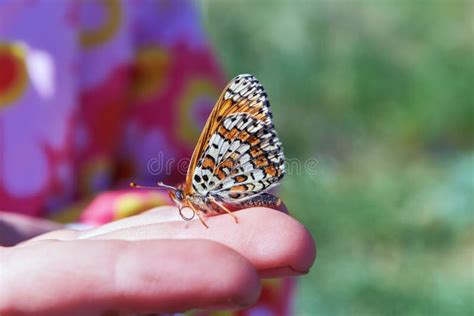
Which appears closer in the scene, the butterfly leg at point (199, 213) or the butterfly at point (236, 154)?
the butterfly leg at point (199, 213)

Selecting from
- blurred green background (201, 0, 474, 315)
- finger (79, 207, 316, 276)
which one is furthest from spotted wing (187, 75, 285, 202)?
blurred green background (201, 0, 474, 315)

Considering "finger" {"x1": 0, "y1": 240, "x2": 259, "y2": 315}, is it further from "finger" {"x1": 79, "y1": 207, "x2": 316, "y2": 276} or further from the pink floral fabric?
the pink floral fabric

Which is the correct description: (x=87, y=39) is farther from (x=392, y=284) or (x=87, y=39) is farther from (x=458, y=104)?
(x=458, y=104)

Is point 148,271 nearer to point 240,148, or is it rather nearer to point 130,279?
point 130,279

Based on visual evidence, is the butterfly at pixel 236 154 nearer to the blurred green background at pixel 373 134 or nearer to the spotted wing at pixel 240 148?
the spotted wing at pixel 240 148

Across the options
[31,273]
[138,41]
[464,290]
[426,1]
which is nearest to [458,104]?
[426,1]

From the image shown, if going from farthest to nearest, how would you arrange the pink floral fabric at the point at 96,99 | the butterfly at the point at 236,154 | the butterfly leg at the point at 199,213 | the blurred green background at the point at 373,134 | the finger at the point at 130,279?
the blurred green background at the point at 373,134, the pink floral fabric at the point at 96,99, the butterfly at the point at 236,154, the butterfly leg at the point at 199,213, the finger at the point at 130,279

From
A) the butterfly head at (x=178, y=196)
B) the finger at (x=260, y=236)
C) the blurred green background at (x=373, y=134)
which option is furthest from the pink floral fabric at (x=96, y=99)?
the blurred green background at (x=373, y=134)
